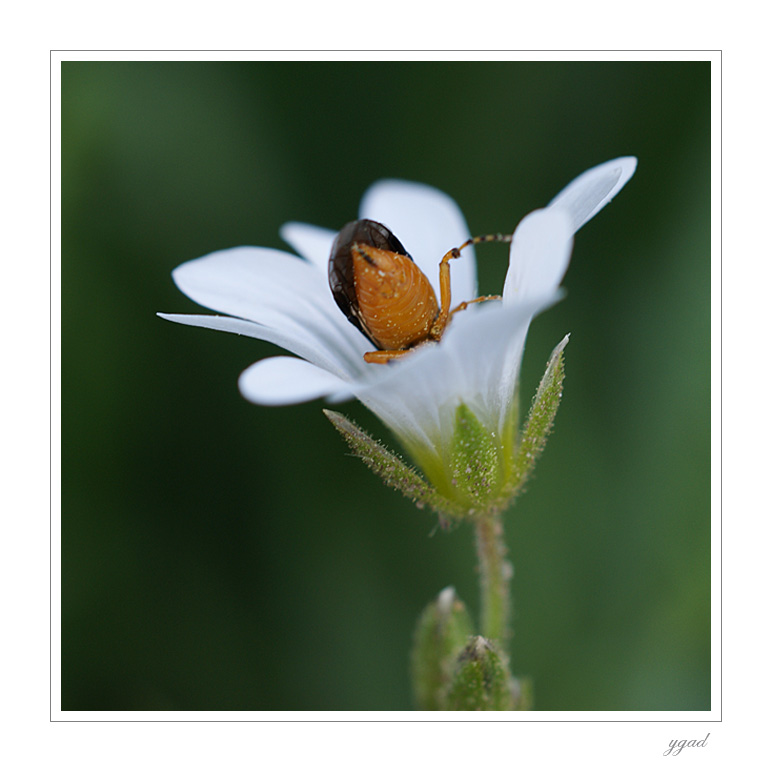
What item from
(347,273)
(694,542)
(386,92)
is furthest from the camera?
(386,92)

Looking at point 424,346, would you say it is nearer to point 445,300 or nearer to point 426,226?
point 445,300

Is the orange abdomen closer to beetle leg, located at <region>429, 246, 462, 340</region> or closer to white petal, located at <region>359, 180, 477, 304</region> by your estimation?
beetle leg, located at <region>429, 246, 462, 340</region>

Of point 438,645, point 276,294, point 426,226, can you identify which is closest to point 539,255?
point 276,294

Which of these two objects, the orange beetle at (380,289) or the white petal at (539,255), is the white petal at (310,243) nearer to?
the orange beetle at (380,289)

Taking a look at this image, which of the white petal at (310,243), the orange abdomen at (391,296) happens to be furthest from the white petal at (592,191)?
the white petal at (310,243)
